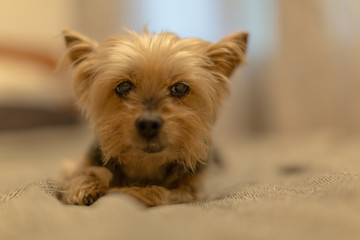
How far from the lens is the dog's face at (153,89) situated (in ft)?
5.18

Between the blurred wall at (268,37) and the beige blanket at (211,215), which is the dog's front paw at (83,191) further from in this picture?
the blurred wall at (268,37)

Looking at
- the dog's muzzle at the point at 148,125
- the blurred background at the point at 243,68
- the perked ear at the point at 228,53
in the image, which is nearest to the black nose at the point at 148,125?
the dog's muzzle at the point at 148,125

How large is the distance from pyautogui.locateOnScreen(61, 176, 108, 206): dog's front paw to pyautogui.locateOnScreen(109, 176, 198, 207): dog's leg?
0.19 feet

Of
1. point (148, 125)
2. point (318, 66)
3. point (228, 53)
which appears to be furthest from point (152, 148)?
point (318, 66)

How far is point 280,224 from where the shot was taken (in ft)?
3.41

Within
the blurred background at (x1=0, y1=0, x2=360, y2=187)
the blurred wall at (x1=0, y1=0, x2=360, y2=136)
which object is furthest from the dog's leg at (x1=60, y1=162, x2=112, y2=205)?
the blurred wall at (x1=0, y1=0, x2=360, y2=136)

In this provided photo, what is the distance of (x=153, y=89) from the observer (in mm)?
1693

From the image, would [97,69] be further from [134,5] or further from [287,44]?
[134,5]

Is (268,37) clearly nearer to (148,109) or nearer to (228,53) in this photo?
(228,53)

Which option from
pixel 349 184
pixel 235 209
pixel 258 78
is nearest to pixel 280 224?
A: pixel 235 209

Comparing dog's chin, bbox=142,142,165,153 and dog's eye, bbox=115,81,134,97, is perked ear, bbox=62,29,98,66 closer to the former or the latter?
dog's eye, bbox=115,81,134,97

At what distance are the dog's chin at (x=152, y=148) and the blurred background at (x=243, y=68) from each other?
1599mm

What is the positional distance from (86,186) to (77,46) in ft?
2.65

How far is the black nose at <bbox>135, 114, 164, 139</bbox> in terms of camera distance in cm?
150
